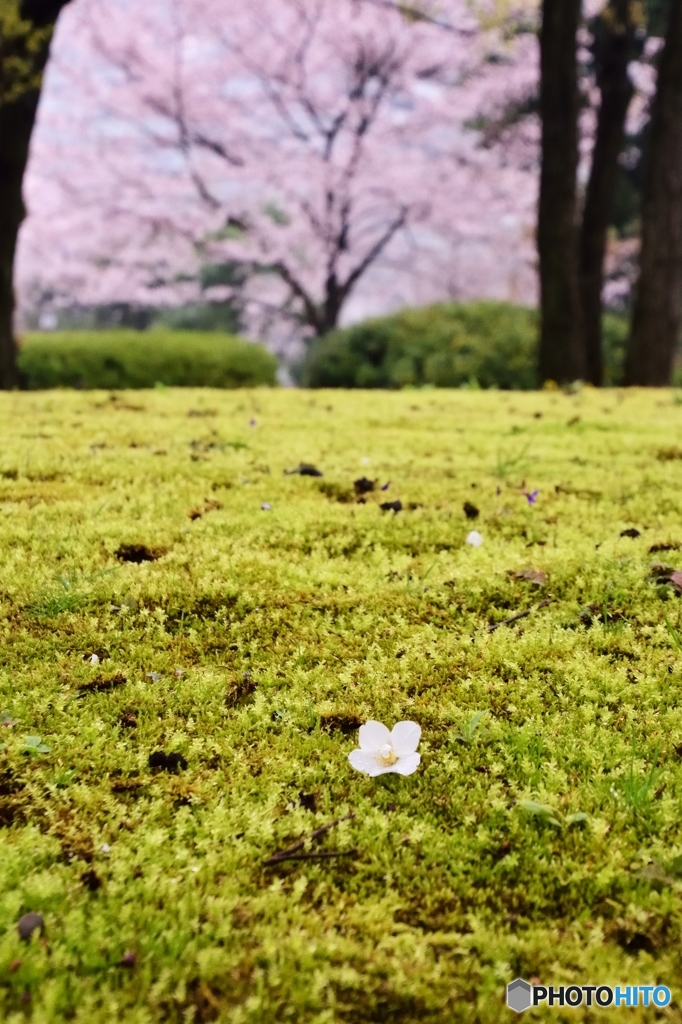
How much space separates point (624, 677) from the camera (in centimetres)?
212

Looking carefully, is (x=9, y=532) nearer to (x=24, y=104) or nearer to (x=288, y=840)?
(x=288, y=840)

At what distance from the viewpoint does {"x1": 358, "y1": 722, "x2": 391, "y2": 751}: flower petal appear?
1794 millimetres

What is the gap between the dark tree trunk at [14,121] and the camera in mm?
Answer: 7699

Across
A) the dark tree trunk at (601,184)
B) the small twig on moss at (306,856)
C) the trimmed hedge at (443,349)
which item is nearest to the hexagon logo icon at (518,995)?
the small twig on moss at (306,856)

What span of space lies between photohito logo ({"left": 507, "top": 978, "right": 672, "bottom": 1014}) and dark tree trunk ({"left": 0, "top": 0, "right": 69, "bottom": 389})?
867 cm

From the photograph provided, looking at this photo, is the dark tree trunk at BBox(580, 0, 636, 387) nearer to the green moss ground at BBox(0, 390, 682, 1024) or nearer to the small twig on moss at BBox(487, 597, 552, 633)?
the green moss ground at BBox(0, 390, 682, 1024)

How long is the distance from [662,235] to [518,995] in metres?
10.4

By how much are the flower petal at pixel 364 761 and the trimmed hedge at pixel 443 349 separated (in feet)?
37.5

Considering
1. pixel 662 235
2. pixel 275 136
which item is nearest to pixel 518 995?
pixel 662 235

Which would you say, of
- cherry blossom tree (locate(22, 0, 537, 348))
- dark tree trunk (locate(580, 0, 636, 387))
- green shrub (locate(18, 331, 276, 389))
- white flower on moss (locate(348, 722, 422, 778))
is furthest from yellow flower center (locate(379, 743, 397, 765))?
cherry blossom tree (locate(22, 0, 537, 348))

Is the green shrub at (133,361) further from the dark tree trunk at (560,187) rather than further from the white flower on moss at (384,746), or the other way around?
the white flower on moss at (384,746)

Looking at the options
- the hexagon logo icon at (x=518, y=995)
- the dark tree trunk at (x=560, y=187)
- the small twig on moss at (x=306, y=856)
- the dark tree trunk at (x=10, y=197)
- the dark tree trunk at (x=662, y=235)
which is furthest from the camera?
the dark tree trunk at (x=662, y=235)

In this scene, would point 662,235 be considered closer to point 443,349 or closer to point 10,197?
point 443,349

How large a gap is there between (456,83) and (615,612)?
19772 mm
